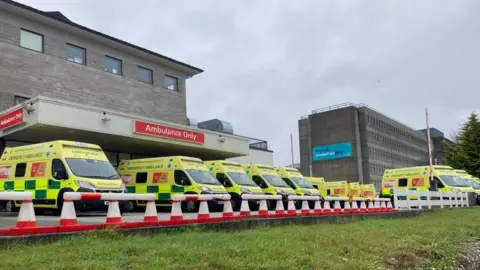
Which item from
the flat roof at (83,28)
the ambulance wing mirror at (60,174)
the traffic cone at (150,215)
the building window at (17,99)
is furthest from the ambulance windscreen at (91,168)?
the flat roof at (83,28)

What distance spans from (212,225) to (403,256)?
393 cm

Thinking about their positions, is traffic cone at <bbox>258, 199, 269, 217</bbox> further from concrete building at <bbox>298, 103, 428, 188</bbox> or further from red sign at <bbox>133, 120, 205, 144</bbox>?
concrete building at <bbox>298, 103, 428, 188</bbox>

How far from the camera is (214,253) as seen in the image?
7.04m

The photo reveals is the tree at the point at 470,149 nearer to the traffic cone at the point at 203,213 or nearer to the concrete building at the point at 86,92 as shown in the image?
the concrete building at the point at 86,92

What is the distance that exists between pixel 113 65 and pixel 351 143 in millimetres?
49094

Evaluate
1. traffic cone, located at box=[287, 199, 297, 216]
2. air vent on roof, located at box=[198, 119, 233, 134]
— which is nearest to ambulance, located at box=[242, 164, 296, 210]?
traffic cone, located at box=[287, 199, 297, 216]

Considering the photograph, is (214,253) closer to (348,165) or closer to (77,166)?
(77,166)

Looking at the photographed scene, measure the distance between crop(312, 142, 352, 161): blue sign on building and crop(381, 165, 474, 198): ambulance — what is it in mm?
40940

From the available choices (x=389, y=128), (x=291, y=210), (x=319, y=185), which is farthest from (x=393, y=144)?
(x=291, y=210)

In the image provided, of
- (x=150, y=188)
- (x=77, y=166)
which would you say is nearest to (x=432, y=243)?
(x=77, y=166)

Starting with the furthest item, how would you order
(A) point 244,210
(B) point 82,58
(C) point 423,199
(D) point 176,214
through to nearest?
1. (B) point 82,58
2. (C) point 423,199
3. (A) point 244,210
4. (D) point 176,214

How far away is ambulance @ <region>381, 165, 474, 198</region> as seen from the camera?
90.8 feet

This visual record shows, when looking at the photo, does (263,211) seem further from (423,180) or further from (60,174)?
(423,180)

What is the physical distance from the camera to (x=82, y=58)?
86.7ft
